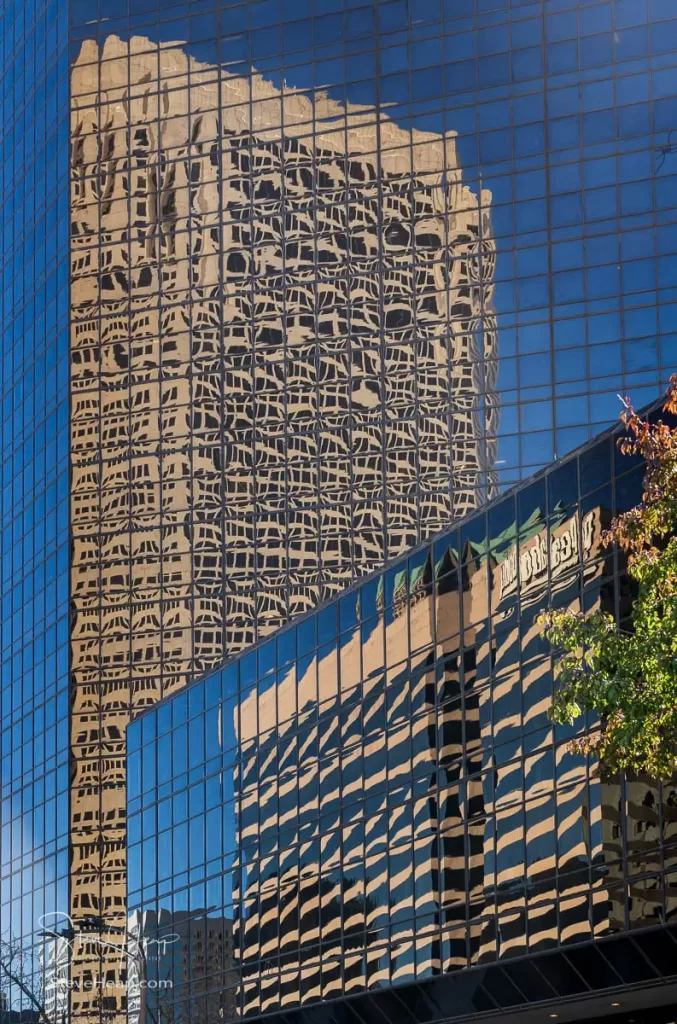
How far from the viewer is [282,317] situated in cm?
11125

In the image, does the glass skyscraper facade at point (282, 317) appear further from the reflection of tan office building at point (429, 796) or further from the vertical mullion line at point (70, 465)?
the reflection of tan office building at point (429, 796)

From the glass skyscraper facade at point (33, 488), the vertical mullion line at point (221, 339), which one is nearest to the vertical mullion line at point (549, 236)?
the vertical mullion line at point (221, 339)

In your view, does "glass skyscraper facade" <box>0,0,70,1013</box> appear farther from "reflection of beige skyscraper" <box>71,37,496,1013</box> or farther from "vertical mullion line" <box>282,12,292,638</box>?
"vertical mullion line" <box>282,12,292,638</box>

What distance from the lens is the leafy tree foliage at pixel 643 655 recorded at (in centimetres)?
2575

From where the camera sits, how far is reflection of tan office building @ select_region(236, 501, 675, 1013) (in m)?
45.9

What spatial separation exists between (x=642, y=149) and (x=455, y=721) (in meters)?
60.8

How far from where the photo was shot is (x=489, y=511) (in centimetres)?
5034

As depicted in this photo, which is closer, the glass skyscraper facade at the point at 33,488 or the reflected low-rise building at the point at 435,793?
the reflected low-rise building at the point at 435,793

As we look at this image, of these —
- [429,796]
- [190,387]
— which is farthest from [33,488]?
[429,796]

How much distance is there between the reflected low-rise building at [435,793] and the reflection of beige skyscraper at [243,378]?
3777 centimetres

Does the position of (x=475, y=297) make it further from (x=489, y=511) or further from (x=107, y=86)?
(x=489, y=511)

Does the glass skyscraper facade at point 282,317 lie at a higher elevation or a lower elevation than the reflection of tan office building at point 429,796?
higher

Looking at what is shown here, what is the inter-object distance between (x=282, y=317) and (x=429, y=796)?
203 feet

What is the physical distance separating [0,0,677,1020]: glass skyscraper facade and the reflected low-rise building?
3815cm
